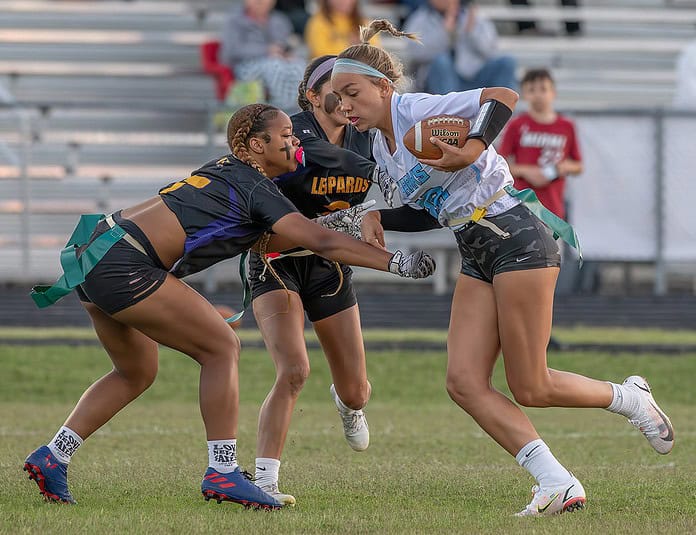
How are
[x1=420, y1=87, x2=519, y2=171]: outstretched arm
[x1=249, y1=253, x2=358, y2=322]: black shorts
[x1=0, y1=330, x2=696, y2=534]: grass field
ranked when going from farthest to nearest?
[x1=249, y1=253, x2=358, y2=322]: black shorts, [x1=420, y1=87, x2=519, y2=171]: outstretched arm, [x1=0, y1=330, x2=696, y2=534]: grass field

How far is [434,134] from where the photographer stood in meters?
5.80

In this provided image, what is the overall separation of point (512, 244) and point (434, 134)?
2.01 ft

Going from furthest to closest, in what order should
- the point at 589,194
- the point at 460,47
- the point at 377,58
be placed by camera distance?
the point at 460,47 → the point at 589,194 → the point at 377,58

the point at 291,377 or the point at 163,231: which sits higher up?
the point at 163,231

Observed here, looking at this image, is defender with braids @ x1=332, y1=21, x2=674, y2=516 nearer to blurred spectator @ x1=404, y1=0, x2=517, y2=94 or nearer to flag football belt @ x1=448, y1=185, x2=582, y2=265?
flag football belt @ x1=448, y1=185, x2=582, y2=265

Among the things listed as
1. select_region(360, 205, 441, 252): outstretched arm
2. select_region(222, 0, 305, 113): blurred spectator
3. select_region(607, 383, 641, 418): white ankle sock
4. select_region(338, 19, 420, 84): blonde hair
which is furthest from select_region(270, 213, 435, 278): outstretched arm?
select_region(222, 0, 305, 113): blurred spectator

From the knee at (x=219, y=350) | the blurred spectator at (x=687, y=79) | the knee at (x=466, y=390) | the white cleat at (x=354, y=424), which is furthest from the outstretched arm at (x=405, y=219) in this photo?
the blurred spectator at (x=687, y=79)

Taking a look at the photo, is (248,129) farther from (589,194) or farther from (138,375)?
(589,194)

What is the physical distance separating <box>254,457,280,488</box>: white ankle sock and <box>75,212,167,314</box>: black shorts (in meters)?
1.10

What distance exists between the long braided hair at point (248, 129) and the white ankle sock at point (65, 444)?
1.51 meters

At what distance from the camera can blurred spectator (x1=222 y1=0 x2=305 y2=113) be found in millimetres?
15891

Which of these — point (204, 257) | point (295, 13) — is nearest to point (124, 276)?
point (204, 257)

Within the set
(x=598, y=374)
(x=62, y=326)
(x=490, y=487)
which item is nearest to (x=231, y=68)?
(x=62, y=326)

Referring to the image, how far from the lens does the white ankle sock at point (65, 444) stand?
620 cm
